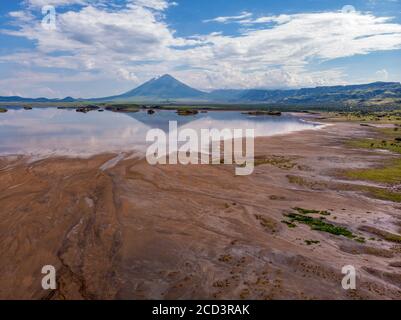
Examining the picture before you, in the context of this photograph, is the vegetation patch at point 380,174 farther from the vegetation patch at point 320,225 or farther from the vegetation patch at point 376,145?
the vegetation patch at point 376,145

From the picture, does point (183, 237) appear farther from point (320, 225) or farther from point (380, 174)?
point (380, 174)

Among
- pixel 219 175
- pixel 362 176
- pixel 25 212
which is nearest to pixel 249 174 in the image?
pixel 219 175

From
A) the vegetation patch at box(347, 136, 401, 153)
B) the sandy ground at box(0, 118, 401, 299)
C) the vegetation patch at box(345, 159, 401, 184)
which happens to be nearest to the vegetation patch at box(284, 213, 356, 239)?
the sandy ground at box(0, 118, 401, 299)

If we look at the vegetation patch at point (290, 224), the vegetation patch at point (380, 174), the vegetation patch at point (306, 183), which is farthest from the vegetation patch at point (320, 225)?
the vegetation patch at point (380, 174)

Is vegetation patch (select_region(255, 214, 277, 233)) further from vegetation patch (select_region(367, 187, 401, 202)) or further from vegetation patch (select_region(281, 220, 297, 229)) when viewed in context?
vegetation patch (select_region(367, 187, 401, 202))

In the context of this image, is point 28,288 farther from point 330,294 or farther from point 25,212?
point 330,294

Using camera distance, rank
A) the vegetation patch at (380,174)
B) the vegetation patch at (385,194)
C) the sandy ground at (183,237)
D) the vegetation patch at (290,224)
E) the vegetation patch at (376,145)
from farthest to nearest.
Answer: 1. the vegetation patch at (376,145)
2. the vegetation patch at (380,174)
3. the vegetation patch at (385,194)
4. the vegetation patch at (290,224)
5. the sandy ground at (183,237)

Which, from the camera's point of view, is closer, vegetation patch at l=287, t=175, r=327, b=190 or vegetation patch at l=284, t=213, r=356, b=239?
vegetation patch at l=284, t=213, r=356, b=239

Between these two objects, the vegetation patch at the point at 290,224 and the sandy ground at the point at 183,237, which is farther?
the vegetation patch at the point at 290,224

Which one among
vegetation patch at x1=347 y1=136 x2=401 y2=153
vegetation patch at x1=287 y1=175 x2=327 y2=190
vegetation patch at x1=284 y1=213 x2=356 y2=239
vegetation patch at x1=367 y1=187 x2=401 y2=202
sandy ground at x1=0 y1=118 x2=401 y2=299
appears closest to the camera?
sandy ground at x1=0 y1=118 x2=401 y2=299
